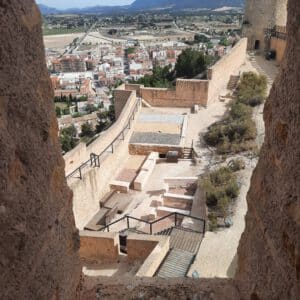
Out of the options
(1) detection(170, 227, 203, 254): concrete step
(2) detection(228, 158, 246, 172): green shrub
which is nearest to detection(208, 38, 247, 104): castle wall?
(2) detection(228, 158, 246, 172): green shrub

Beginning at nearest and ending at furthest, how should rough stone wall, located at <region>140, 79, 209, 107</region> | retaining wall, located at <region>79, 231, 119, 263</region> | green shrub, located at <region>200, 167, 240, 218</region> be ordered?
retaining wall, located at <region>79, 231, 119, 263</region> → green shrub, located at <region>200, 167, 240, 218</region> → rough stone wall, located at <region>140, 79, 209, 107</region>

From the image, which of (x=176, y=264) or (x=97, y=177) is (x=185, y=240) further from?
(x=97, y=177)

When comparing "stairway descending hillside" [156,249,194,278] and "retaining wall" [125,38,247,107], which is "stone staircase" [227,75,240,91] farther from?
"stairway descending hillside" [156,249,194,278]

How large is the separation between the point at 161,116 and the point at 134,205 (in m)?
6.55

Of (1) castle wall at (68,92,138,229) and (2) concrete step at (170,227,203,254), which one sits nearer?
(2) concrete step at (170,227,203,254)

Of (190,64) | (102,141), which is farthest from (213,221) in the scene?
(190,64)

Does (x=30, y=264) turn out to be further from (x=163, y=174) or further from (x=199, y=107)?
(x=199, y=107)

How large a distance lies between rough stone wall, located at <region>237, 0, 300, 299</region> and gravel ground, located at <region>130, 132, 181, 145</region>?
36.4 feet

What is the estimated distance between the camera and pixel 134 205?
1090cm

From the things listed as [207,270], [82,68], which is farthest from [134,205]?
[82,68]

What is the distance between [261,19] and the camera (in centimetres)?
2344

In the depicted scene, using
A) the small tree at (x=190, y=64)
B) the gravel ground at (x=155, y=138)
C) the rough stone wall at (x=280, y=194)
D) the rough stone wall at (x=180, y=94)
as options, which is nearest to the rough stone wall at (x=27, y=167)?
the rough stone wall at (x=280, y=194)

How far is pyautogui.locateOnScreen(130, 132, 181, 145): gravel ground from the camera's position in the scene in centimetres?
1439

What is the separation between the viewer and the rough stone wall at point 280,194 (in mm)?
2385
